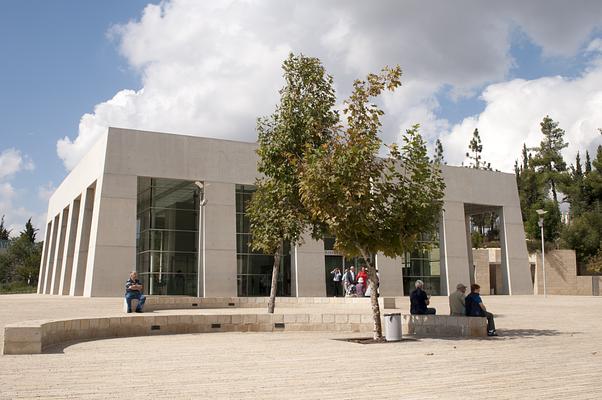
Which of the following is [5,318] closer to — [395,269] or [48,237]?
[395,269]

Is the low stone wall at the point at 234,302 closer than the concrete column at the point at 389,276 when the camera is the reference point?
Yes

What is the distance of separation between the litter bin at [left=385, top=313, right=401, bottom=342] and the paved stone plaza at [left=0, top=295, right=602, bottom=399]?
467 millimetres

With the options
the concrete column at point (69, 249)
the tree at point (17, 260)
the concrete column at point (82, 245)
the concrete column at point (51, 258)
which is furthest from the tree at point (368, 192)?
the tree at point (17, 260)

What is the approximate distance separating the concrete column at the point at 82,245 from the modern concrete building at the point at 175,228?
6 cm

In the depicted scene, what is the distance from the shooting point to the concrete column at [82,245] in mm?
34031

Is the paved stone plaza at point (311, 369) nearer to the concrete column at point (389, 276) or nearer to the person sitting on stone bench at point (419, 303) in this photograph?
the person sitting on stone bench at point (419, 303)

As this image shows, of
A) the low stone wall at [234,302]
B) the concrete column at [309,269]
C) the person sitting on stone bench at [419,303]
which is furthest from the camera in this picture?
the concrete column at [309,269]

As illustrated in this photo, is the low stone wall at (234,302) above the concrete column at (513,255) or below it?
below

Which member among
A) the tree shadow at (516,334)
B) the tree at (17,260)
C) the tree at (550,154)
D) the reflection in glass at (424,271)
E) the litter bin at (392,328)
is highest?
the tree at (550,154)

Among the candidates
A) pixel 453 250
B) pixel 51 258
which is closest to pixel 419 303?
pixel 453 250

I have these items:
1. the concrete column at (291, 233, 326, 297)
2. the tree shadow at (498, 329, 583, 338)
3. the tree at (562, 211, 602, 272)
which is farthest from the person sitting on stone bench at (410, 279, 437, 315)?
the tree at (562, 211, 602, 272)

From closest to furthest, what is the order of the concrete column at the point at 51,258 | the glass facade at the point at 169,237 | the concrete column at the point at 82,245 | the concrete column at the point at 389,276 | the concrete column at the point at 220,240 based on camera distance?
the concrete column at the point at 220,240, the concrete column at the point at 82,245, the glass facade at the point at 169,237, the concrete column at the point at 389,276, the concrete column at the point at 51,258

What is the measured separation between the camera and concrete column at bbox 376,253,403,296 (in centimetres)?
3831

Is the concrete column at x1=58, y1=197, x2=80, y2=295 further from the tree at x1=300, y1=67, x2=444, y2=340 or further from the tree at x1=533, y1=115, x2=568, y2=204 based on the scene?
the tree at x1=533, y1=115, x2=568, y2=204
